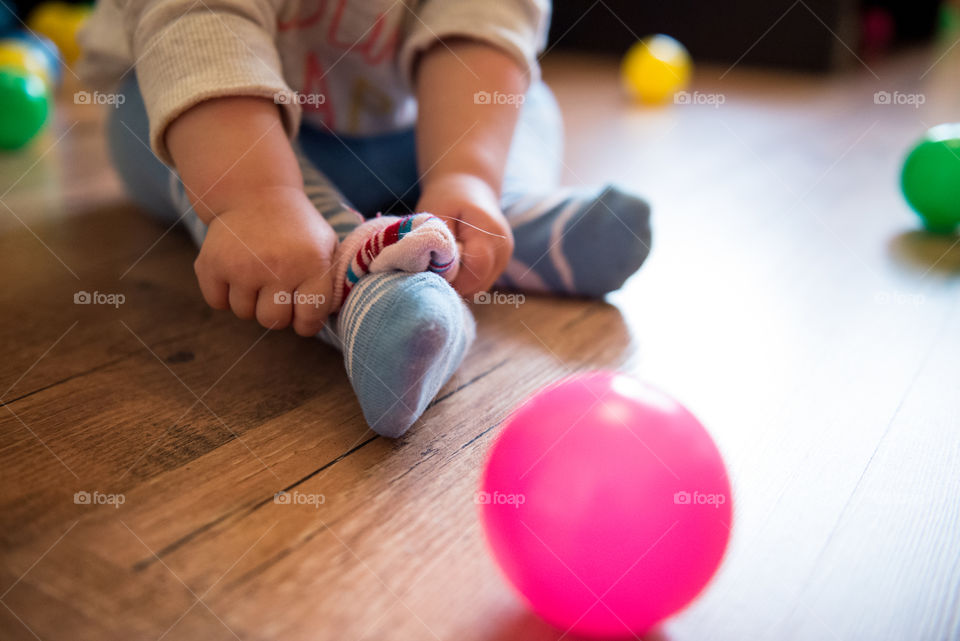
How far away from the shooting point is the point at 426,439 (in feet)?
1.97

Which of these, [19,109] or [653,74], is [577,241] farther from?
[653,74]

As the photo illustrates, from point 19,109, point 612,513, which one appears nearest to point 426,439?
point 612,513

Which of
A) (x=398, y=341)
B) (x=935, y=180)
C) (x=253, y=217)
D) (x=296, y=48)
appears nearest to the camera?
(x=398, y=341)

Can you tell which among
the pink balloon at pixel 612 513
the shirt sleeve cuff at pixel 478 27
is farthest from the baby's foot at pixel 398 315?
the shirt sleeve cuff at pixel 478 27

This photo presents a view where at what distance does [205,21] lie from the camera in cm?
74

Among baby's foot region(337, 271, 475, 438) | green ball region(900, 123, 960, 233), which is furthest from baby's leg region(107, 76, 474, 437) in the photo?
green ball region(900, 123, 960, 233)

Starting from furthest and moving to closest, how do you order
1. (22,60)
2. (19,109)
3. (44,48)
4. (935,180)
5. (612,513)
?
(44,48), (22,60), (19,109), (935,180), (612,513)

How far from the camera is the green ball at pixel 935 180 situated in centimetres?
104

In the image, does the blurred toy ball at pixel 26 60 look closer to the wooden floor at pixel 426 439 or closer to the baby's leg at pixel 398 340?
the wooden floor at pixel 426 439

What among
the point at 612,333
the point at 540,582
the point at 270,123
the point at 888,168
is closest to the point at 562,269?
the point at 612,333

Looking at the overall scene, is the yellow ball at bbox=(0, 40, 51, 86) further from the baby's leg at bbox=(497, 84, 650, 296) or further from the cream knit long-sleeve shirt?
the baby's leg at bbox=(497, 84, 650, 296)

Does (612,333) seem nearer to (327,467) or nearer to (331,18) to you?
(327,467)

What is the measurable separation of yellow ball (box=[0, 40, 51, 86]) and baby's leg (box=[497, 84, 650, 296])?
1.07 metres

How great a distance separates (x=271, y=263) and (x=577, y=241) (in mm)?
319
